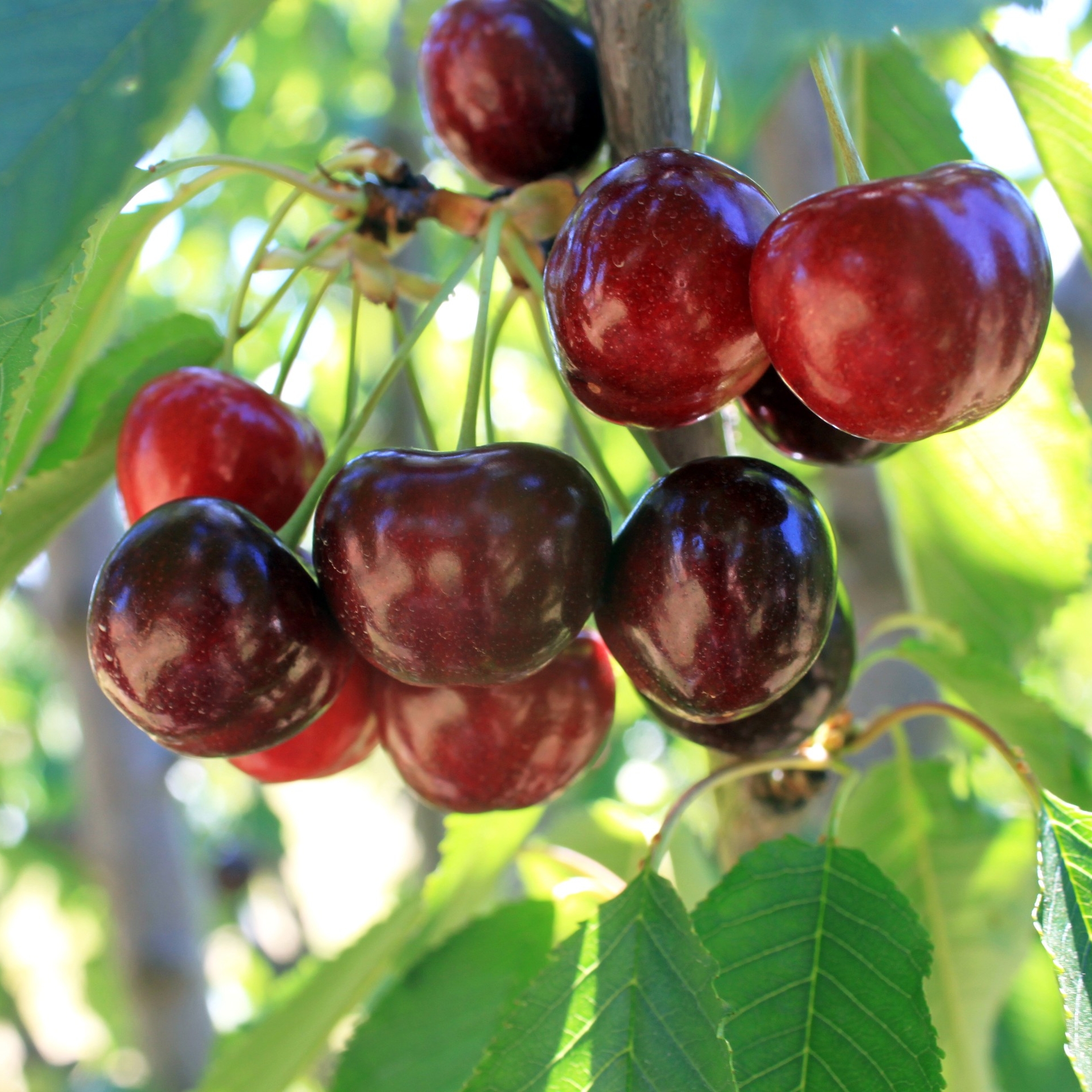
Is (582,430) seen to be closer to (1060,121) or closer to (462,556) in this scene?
(462,556)

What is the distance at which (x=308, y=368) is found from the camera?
3412mm

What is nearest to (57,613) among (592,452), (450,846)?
(450,846)

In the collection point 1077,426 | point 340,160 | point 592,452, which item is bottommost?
point 1077,426

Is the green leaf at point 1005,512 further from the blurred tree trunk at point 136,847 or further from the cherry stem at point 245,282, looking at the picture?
the blurred tree trunk at point 136,847

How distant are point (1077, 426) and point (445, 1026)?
928 millimetres

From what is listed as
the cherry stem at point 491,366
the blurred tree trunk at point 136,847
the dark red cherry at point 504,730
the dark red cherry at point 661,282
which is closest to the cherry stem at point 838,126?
the dark red cherry at point 661,282

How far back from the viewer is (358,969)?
116 centimetres

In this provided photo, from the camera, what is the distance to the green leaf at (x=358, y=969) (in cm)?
116

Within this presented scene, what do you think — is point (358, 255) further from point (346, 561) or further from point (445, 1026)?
point (445, 1026)

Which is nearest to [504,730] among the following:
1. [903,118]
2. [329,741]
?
[329,741]

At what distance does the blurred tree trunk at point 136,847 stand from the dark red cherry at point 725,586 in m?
1.69

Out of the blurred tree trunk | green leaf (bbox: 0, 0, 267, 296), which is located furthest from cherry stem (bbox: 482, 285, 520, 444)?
the blurred tree trunk

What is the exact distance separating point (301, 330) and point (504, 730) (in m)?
0.42

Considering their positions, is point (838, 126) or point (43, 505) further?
point (43, 505)
